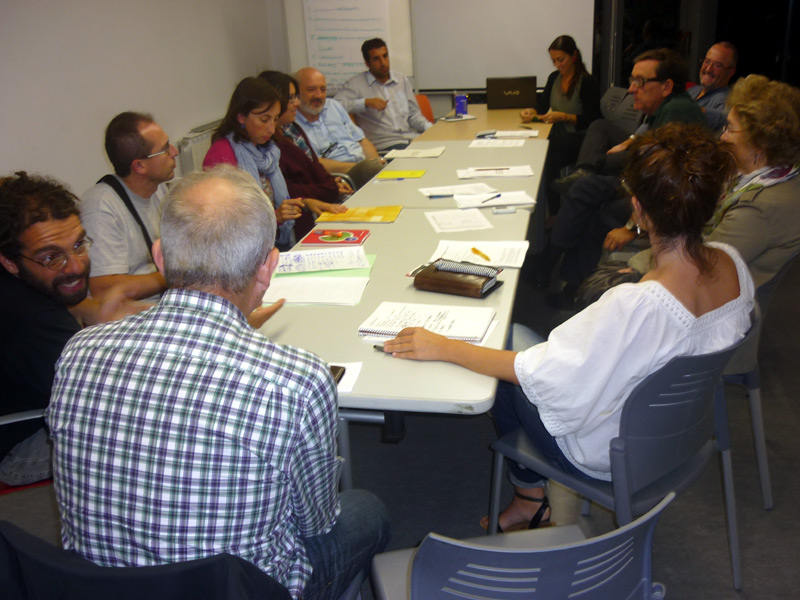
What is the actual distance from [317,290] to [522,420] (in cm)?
71

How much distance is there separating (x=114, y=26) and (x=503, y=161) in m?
2.46

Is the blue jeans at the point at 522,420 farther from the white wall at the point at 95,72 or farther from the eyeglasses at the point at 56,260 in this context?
the white wall at the point at 95,72

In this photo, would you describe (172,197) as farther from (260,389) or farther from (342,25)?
(342,25)

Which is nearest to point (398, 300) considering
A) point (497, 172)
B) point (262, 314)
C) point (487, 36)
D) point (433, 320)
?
point (433, 320)

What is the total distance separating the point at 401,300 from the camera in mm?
1948

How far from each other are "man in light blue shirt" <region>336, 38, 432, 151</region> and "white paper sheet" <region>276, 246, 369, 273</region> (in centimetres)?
319

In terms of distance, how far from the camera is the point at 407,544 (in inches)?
83.4

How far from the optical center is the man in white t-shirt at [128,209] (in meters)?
2.29

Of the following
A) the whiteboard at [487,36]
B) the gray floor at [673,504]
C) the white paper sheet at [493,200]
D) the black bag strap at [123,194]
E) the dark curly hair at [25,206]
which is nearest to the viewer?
the dark curly hair at [25,206]

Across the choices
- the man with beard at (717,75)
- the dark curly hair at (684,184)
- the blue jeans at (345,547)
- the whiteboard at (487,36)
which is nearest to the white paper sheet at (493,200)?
the dark curly hair at (684,184)

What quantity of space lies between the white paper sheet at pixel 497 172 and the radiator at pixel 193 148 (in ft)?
7.46

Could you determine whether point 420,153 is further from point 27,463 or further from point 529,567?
point 529,567

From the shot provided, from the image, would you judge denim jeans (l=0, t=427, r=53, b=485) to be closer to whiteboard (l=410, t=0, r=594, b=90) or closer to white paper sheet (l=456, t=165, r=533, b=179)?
white paper sheet (l=456, t=165, r=533, b=179)

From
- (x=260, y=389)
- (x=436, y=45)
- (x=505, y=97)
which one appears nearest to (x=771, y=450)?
(x=260, y=389)
